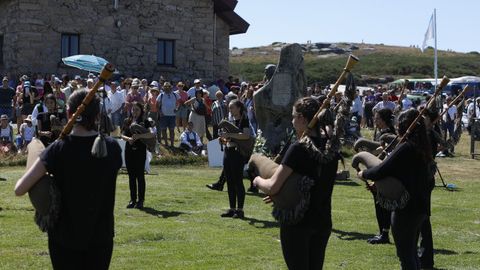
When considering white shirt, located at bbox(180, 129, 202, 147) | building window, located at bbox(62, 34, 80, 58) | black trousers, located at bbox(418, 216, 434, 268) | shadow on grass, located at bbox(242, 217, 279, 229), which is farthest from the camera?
building window, located at bbox(62, 34, 80, 58)

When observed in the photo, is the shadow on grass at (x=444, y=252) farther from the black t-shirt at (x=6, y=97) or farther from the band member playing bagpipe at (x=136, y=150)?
the black t-shirt at (x=6, y=97)

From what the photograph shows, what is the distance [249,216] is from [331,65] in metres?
63.9

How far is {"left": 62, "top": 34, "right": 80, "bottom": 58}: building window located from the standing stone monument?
1493cm

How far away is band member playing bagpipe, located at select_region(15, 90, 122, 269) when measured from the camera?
5.57 meters

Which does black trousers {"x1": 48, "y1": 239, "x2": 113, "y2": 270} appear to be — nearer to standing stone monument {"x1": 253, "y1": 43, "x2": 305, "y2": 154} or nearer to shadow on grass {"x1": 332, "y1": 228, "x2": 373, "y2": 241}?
shadow on grass {"x1": 332, "y1": 228, "x2": 373, "y2": 241}

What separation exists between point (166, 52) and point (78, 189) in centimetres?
2727

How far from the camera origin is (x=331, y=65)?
75.3 meters

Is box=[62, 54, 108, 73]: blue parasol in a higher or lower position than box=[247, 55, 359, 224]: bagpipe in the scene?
higher

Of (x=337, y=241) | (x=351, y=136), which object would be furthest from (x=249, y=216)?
(x=351, y=136)

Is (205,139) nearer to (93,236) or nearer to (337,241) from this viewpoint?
(337,241)

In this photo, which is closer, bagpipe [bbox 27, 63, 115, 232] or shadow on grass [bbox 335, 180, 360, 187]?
bagpipe [bbox 27, 63, 115, 232]

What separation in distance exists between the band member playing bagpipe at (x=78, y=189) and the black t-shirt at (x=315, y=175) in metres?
1.38

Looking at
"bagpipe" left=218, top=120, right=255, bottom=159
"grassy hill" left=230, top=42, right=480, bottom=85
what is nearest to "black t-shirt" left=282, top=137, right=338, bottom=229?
"bagpipe" left=218, top=120, right=255, bottom=159

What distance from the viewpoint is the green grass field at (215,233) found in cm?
920
